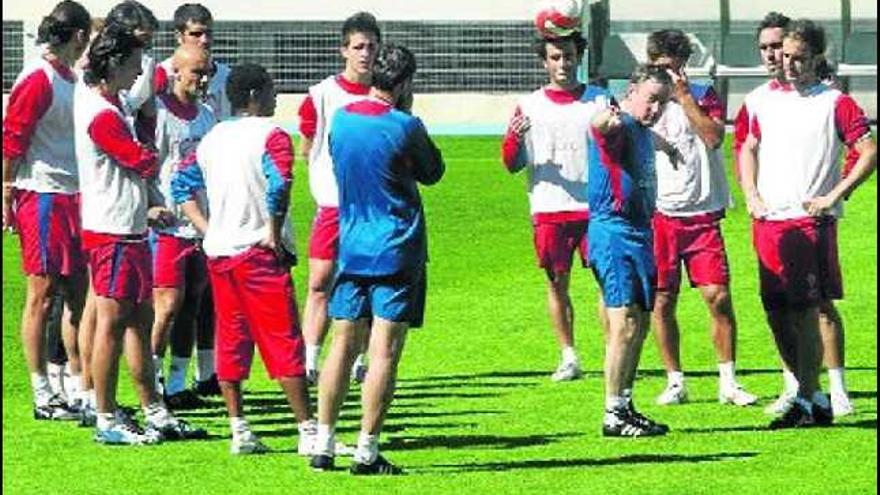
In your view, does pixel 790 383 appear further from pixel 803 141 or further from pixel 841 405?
pixel 803 141

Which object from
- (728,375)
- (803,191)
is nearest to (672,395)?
(728,375)

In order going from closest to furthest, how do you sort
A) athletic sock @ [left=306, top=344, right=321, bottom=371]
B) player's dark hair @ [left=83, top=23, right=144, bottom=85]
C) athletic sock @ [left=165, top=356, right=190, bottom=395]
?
player's dark hair @ [left=83, top=23, right=144, bottom=85] → athletic sock @ [left=165, top=356, right=190, bottom=395] → athletic sock @ [left=306, top=344, right=321, bottom=371]

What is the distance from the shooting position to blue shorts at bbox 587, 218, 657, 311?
13.4m

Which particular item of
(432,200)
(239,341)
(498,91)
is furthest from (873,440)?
(498,91)

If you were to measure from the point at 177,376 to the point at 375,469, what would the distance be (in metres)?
3.05

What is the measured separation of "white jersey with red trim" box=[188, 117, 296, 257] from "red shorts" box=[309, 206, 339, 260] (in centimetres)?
260

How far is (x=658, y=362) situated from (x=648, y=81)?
3.58 metres

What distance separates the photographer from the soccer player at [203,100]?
14.8 m

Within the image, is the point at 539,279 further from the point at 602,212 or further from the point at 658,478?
the point at 658,478

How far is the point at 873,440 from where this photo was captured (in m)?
13.2

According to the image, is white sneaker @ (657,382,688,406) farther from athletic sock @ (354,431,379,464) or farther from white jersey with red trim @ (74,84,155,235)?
white jersey with red trim @ (74,84,155,235)

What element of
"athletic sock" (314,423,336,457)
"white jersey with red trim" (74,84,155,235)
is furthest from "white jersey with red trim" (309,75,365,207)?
"athletic sock" (314,423,336,457)

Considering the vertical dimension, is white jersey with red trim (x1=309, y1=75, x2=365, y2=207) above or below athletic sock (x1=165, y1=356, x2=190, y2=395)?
above

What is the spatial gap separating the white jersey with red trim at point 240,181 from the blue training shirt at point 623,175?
5.02ft
